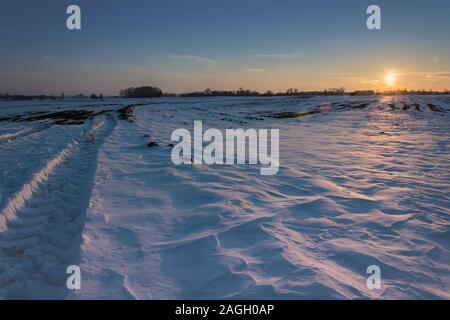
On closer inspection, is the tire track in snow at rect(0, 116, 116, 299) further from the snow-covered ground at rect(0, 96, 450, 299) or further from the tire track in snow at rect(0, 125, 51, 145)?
the tire track in snow at rect(0, 125, 51, 145)

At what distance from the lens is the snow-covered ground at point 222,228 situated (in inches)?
128

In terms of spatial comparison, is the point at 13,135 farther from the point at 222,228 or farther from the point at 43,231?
the point at 222,228

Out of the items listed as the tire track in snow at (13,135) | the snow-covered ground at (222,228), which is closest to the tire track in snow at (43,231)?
the snow-covered ground at (222,228)

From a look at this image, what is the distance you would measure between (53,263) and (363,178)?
242 inches

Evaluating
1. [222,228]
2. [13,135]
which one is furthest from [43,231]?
[13,135]

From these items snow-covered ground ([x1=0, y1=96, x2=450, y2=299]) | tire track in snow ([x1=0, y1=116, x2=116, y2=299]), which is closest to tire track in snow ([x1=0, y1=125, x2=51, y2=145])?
snow-covered ground ([x1=0, y1=96, x2=450, y2=299])

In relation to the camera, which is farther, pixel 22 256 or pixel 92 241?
pixel 92 241

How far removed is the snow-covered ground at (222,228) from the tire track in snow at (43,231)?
18 millimetres

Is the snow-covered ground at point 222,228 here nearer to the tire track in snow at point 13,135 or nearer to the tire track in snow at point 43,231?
the tire track in snow at point 43,231

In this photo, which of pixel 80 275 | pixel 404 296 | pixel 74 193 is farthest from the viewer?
pixel 74 193

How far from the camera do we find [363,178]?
7176 mm
